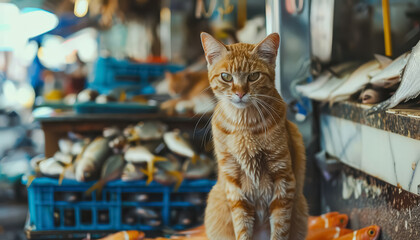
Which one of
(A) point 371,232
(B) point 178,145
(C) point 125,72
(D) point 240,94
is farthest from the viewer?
(C) point 125,72

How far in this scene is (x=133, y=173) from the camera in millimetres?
1839

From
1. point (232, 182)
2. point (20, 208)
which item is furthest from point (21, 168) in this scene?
point (232, 182)

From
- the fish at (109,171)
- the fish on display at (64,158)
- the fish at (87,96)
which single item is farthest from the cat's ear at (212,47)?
the fish at (87,96)

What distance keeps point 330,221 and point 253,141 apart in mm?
646

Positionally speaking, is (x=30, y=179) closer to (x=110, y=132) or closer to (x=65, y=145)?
(x=65, y=145)

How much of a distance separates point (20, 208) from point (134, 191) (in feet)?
5.72

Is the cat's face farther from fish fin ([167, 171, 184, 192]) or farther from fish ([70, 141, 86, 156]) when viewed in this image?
fish ([70, 141, 86, 156])

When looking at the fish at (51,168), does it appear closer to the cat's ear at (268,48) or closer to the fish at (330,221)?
the fish at (330,221)

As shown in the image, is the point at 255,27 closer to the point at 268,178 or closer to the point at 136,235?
the point at 136,235

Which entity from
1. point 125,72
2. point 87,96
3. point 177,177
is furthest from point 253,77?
point 125,72

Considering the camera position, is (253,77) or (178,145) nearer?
(253,77)

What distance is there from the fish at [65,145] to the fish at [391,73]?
1409 millimetres

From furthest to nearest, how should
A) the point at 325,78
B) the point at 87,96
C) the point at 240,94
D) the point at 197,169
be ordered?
the point at 87,96
the point at 197,169
the point at 325,78
the point at 240,94

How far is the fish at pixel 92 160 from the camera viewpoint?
1.82 meters
